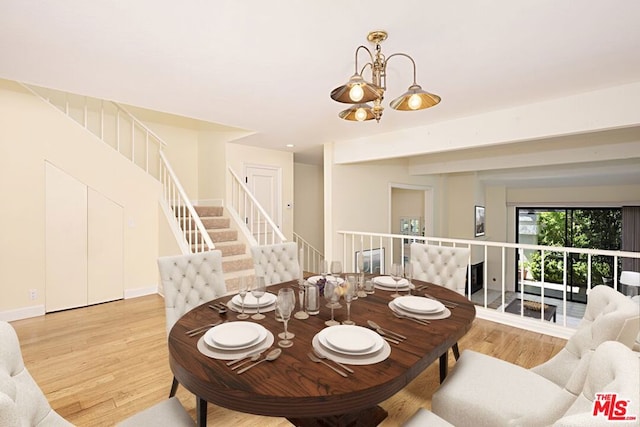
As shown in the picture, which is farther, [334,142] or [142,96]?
[334,142]

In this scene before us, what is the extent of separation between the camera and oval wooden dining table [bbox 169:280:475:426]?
974 mm

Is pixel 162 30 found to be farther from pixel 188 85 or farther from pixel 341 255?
pixel 341 255

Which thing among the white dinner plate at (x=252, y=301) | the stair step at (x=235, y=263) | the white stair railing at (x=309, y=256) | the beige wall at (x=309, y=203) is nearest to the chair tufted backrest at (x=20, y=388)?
the white dinner plate at (x=252, y=301)

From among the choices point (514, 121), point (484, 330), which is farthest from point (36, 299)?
point (514, 121)

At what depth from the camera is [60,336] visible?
3018 millimetres

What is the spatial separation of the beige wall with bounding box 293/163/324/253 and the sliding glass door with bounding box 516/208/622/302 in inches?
200

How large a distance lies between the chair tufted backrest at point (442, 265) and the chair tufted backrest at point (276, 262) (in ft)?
3.63

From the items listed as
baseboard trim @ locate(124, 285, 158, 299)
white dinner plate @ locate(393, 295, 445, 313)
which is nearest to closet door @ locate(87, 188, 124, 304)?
baseboard trim @ locate(124, 285, 158, 299)

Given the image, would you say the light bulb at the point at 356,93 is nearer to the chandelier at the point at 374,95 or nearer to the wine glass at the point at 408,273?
the chandelier at the point at 374,95

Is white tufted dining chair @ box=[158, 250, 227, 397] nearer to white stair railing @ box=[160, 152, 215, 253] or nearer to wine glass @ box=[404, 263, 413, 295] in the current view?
wine glass @ box=[404, 263, 413, 295]

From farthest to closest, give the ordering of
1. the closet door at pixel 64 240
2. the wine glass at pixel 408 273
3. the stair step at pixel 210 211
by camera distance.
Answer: the stair step at pixel 210 211 < the closet door at pixel 64 240 < the wine glass at pixel 408 273

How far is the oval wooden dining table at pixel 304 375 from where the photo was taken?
974 millimetres

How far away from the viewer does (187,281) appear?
2084 millimetres

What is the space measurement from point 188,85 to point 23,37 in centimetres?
105
